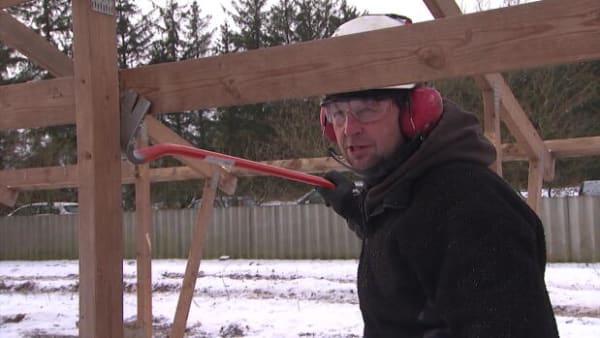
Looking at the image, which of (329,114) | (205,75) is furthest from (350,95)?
(205,75)

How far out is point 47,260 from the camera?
18.0 metres

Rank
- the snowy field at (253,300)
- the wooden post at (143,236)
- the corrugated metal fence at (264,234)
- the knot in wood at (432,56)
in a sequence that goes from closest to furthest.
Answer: the knot in wood at (432,56), the wooden post at (143,236), the snowy field at (253,300), the corrugated metal fence at (264,234)

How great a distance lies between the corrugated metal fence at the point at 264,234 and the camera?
12523 mm

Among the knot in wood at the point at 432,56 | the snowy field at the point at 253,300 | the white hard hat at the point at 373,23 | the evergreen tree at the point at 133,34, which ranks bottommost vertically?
the snowy field at the point at 253,300

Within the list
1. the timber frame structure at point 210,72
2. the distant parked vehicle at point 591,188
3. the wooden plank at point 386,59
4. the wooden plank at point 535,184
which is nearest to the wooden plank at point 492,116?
the wooden plank at point 535,184

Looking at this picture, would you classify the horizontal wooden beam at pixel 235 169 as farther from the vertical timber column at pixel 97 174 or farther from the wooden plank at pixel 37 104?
the vertical timber column at pixel 97 174

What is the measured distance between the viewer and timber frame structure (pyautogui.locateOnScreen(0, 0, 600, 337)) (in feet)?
5.13

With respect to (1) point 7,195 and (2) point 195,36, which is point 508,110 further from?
(2) point 195,36

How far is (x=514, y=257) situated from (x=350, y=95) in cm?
75

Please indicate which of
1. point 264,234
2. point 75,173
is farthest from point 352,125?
point 264,234

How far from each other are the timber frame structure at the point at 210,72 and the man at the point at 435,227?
10cm

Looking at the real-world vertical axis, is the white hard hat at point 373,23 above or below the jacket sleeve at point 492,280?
above

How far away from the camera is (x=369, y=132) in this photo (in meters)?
1.55

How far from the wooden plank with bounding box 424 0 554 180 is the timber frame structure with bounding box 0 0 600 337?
60.6 inches
